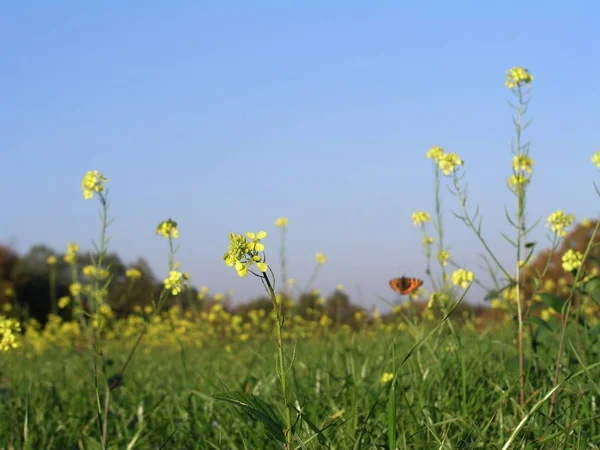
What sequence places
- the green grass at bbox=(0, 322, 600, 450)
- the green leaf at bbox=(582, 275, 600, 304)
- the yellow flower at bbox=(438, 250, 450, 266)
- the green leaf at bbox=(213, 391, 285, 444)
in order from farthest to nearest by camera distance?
the yellow flower at bbox=(438, 250, 450, 266) < the green leaf at bbox=(582, 275, 600, 304) < the green grass at bbox=(0, 322, 600, 450) < the green leaf at bbox=(213, 391, 285, 444)

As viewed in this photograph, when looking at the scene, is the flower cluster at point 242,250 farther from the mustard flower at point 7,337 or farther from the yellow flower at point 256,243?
the mustard flower at point 7,337

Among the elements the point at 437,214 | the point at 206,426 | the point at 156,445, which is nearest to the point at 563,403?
the point at 437,214

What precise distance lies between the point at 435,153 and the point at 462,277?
2.42ft

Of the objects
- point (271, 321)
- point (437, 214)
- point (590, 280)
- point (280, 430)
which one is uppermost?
point (437, 214)

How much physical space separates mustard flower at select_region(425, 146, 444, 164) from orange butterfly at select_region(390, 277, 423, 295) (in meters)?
0.97

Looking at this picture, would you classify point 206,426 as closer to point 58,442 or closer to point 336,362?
point 58,442

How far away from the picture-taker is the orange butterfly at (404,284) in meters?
2.97

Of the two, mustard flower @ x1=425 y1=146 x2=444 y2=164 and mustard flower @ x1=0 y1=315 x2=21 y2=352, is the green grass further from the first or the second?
mustard flower @ x1=425 y1=146 x2=444 y2=164

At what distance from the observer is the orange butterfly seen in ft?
9.74

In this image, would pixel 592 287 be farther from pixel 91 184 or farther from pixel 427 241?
pixel 91 184

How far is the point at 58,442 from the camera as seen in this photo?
3.25m

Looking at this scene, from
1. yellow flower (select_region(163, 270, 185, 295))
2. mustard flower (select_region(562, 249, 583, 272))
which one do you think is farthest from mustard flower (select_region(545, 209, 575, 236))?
yellow flower (select_region(163, 270, 185, 295))

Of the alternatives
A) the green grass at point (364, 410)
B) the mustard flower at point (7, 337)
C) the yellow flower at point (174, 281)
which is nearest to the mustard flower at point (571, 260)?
the green grass at point (364, 410)

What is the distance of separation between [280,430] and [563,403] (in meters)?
1.70
